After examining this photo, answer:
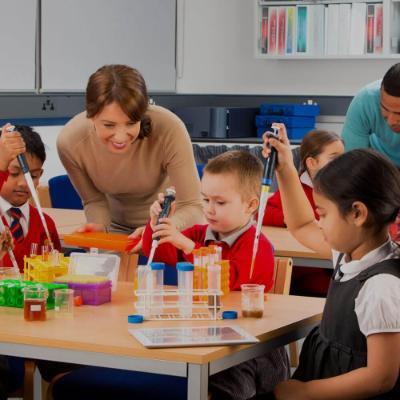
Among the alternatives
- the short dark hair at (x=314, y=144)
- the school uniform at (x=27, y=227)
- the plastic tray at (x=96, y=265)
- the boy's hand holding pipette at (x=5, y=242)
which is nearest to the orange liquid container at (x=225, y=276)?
the plastic tray at (x=96, y=265)

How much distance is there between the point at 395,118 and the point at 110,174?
3.23 feet

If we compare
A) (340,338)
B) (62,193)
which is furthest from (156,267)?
(62,193)

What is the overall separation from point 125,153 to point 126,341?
1332 millimetres

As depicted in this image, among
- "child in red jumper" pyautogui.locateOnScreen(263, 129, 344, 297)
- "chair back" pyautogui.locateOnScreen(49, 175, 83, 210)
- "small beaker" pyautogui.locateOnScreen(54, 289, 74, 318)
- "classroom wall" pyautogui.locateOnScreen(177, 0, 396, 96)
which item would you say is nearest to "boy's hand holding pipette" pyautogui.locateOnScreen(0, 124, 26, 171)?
"small beaker" pyautogui.locateOnScreen(54, 289, 74, 318)

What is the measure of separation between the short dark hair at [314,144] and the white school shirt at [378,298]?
1974mm

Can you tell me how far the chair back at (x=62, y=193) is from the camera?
470cm

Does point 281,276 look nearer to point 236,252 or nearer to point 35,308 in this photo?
point 236,252

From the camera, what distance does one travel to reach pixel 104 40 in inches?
254

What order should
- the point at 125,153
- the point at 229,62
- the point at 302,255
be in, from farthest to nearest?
the point at 229,62
the point at 302,255
the point at 125,153

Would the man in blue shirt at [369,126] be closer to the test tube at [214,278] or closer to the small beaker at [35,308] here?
the test tube at [214,278]

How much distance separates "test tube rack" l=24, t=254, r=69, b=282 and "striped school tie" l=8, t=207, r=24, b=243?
0.50 meters

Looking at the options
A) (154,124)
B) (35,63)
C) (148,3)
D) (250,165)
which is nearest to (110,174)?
(154,124)

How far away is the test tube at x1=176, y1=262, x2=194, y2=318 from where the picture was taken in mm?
2268

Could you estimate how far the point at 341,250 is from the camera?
211 centimetres
